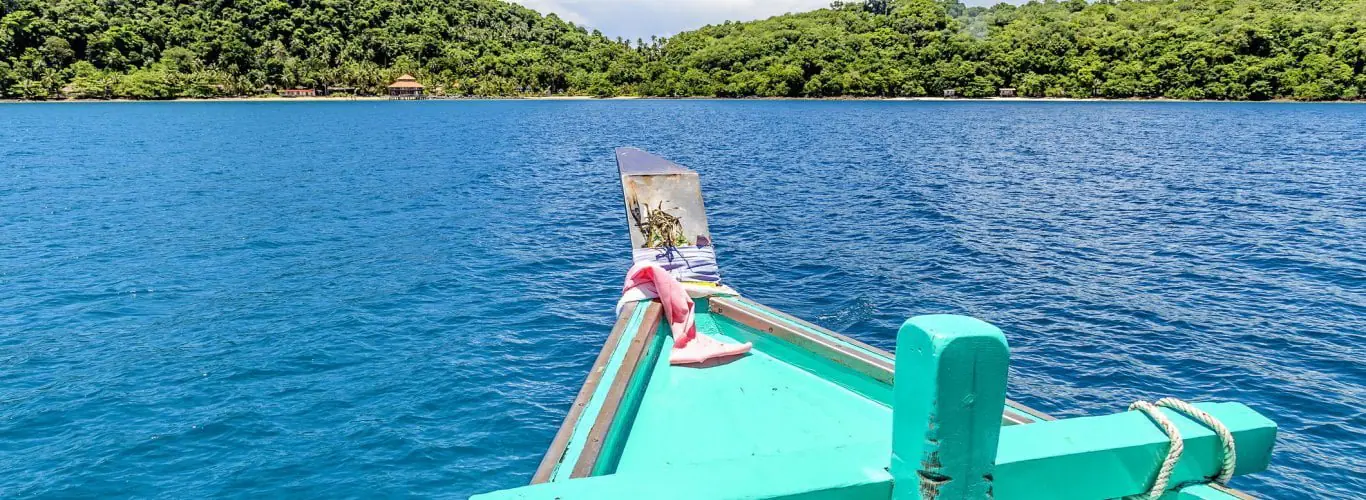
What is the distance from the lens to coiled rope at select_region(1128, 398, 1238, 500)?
2.81 meters

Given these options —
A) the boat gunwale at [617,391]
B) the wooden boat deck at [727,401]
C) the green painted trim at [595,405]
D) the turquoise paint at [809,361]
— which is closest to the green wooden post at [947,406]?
the green painted trim at [595,405]

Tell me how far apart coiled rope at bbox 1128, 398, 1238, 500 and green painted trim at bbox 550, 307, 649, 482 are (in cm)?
288

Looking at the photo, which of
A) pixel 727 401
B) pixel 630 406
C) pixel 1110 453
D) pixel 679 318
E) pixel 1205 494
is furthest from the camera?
pixel 679 318

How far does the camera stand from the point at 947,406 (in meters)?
2.46

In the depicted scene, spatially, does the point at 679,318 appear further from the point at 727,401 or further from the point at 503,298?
the point at 503,298

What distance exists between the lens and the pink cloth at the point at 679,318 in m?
8.03

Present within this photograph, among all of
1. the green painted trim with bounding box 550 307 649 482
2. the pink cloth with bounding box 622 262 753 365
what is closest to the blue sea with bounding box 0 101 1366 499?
the pink cloth with bounding box 622 262 753 365

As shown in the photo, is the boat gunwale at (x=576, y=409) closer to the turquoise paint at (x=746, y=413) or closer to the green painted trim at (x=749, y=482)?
the turquoise paint at (x=746, y=413)

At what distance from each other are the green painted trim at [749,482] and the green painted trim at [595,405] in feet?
7.53

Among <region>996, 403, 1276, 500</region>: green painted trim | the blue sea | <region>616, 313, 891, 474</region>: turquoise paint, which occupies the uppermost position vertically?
<region>996, 403, 1276, 500</region>: green painted trim

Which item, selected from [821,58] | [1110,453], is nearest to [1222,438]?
[1110,453]

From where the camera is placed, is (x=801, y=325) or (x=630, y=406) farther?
(x=801, y=325)

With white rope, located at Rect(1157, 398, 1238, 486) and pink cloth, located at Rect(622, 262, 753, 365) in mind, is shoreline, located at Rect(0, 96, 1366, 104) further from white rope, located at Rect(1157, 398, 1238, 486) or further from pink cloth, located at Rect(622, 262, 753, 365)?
white rope, located at Rect(1157, 398, 1238, 486)

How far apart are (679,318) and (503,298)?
10.4m
